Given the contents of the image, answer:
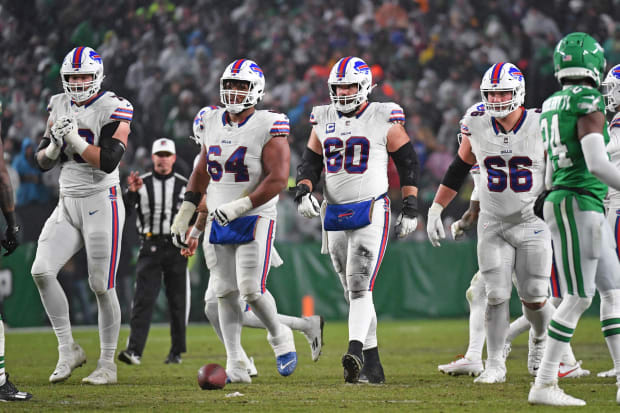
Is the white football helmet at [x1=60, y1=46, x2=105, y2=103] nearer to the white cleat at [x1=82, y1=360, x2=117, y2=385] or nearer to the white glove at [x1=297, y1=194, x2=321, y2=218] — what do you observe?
the white glove at [x1=297, y1=194, x2=321, y2=218]

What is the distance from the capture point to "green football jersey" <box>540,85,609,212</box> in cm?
482

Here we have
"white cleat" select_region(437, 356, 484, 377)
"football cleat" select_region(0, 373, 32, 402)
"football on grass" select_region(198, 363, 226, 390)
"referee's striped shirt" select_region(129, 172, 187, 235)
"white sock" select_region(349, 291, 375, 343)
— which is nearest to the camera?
"football cleat" select_region(0, 373, 32, 402)

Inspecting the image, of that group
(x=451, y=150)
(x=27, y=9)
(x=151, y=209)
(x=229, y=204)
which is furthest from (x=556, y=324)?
(x=27, y=9)

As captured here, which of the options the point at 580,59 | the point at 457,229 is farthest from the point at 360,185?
the point at 580,59

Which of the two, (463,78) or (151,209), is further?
(463,78)

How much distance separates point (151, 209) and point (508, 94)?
160 inches

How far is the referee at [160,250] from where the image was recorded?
883cm

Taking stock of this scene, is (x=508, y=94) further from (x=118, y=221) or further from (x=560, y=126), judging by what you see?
(x=118, y=221)

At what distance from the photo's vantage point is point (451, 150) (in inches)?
630

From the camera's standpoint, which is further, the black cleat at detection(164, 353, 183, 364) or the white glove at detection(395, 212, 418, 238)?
the black cleat at detection(164, 353, 183, 364)

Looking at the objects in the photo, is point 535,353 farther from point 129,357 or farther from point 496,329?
point 129,357

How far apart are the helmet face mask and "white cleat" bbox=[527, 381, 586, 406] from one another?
1.67 meters

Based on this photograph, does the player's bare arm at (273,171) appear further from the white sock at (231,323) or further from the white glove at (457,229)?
the white glove at (457,229)

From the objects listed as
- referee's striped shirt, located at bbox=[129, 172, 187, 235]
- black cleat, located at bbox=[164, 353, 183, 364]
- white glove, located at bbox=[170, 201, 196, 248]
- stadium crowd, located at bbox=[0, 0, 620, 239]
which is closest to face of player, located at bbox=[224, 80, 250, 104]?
white glove, located at bbox=[170, 201, 196, 248]
